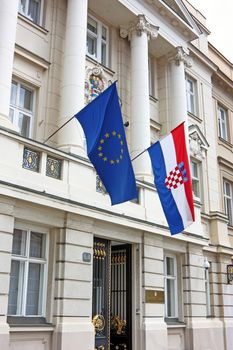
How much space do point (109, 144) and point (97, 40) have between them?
6.42 metres

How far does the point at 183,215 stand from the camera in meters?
11.0

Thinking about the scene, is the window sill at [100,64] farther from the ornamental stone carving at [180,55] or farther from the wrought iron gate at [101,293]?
the wrought iron gate at [101,293]

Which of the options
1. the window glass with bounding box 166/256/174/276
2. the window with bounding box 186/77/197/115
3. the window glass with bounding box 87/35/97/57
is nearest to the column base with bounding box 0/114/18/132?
the window glass with bounding box 87/35/97/57

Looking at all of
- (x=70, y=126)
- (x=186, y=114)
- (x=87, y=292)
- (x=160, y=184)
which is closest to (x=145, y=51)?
(x=186, y=114)

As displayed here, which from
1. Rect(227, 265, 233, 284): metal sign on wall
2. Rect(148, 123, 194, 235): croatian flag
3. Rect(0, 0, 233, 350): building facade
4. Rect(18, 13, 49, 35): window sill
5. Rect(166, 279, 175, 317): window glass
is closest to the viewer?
Rect(0, 0, 233, 350): building facade

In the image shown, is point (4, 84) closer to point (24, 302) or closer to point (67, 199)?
point (67, 199)

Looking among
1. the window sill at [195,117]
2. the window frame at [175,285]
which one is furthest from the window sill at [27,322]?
the window sill at [195,117]

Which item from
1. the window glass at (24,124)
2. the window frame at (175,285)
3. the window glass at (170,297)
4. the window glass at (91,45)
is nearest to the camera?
the window glass at (24,124)

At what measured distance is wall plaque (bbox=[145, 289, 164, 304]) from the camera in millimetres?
12180

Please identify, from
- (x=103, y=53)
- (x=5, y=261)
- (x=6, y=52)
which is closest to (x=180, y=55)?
(x=103, y=53)

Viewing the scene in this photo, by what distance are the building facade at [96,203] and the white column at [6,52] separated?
0.03m

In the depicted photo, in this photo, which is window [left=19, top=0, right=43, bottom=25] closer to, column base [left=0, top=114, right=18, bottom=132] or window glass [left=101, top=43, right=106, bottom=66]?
window glass [left=101, top=43, right=106, bottom=66]

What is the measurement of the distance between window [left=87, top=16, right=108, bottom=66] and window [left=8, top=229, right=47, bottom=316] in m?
6.51

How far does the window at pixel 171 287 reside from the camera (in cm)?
1402
